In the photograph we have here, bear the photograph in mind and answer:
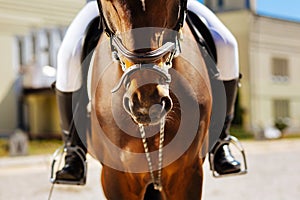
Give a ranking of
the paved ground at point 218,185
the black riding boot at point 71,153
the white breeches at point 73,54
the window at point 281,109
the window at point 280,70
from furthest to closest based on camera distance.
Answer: the window at point 281,109
the window at point 280,70
the paved ground at point 218,185
the black riding boot at point 71,153
the white breeches at point 73,54

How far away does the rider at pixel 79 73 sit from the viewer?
438cm

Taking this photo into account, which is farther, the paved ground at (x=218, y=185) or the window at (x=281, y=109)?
the window at (x=281, y=109)

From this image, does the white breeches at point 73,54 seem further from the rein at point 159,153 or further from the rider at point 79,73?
the rein at point 159,153

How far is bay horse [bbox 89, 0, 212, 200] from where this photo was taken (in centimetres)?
273

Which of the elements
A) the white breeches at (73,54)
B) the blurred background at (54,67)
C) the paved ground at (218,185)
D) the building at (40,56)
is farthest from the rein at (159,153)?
the building at (40,56)

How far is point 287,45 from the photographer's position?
4072cm

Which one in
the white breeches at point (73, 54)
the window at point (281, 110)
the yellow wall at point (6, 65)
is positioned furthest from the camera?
the window at point (281, 110)

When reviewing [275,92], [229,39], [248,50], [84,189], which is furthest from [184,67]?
[275,92]

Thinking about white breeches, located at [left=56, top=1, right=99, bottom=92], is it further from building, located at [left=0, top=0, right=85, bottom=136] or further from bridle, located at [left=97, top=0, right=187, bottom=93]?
building, located at [left=0, top=0, right=85, bottom=136]

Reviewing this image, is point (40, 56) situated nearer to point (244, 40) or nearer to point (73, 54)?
point (244, 40)

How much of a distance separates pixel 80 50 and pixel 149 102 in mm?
1749

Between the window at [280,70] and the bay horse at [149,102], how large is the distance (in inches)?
1485

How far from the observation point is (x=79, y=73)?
170 inches

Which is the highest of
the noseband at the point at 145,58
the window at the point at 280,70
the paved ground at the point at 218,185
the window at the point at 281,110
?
the noseband at the point at 145,58
